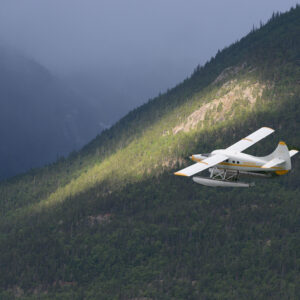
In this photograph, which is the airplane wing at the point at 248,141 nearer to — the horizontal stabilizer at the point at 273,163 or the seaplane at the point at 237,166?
the seaplane at the point at 237,166

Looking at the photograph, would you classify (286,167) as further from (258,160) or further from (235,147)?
(235,147)

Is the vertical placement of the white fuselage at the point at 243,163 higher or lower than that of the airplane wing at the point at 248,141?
lower

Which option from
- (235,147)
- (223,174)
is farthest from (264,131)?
(223,174)

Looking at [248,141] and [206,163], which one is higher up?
[248,141]

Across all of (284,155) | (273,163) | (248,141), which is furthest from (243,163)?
(248,141)

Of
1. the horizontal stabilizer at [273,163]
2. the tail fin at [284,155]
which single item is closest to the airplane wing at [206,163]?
the horizontal stabilizer at [273,163]

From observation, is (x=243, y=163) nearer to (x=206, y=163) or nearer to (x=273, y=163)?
(x=273, y=163)

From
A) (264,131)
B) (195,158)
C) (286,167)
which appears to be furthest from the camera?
(264,131)

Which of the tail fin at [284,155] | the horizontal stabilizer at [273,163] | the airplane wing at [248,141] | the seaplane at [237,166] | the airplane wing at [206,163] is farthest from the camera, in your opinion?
the airplane wing at [248,141]
